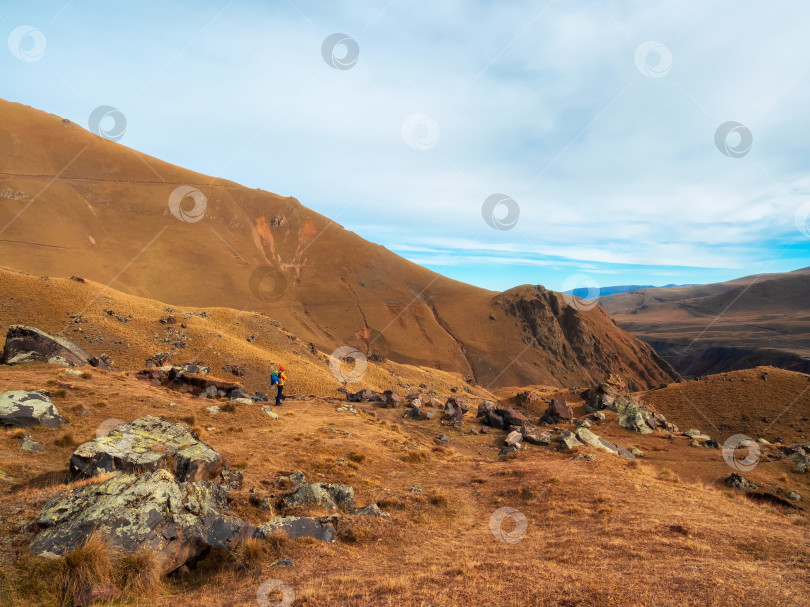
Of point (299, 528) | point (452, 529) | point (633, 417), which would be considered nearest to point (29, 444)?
point (299, 528)

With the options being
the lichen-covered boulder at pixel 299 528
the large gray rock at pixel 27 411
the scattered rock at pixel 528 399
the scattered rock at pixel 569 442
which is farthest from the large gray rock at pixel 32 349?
the scattered rock at pixel 528 399

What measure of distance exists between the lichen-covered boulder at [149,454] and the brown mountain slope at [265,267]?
7171 centimetres

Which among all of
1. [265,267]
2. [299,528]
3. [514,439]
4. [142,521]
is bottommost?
[514,439]

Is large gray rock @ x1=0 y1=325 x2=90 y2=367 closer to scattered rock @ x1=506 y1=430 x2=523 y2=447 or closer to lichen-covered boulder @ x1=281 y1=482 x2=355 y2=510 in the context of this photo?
lichen-covered boulder @ x1=281 y1=482 x2=355 y2=510

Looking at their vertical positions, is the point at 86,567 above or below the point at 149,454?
above

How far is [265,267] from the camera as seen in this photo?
393 feet

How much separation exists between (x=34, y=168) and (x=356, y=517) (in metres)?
144

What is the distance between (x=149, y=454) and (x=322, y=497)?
5365 millimetres

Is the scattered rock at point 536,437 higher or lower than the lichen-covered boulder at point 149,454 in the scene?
lower

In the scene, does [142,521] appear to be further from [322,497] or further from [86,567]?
[322,497]

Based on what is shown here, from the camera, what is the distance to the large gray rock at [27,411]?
46.6 feet

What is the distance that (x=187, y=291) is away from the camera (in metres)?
92.9

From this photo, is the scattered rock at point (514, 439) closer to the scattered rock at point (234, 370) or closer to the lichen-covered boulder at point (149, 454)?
the lichen-covered boulder at point (149, 454)

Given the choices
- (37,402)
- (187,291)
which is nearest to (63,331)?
(37,402)
